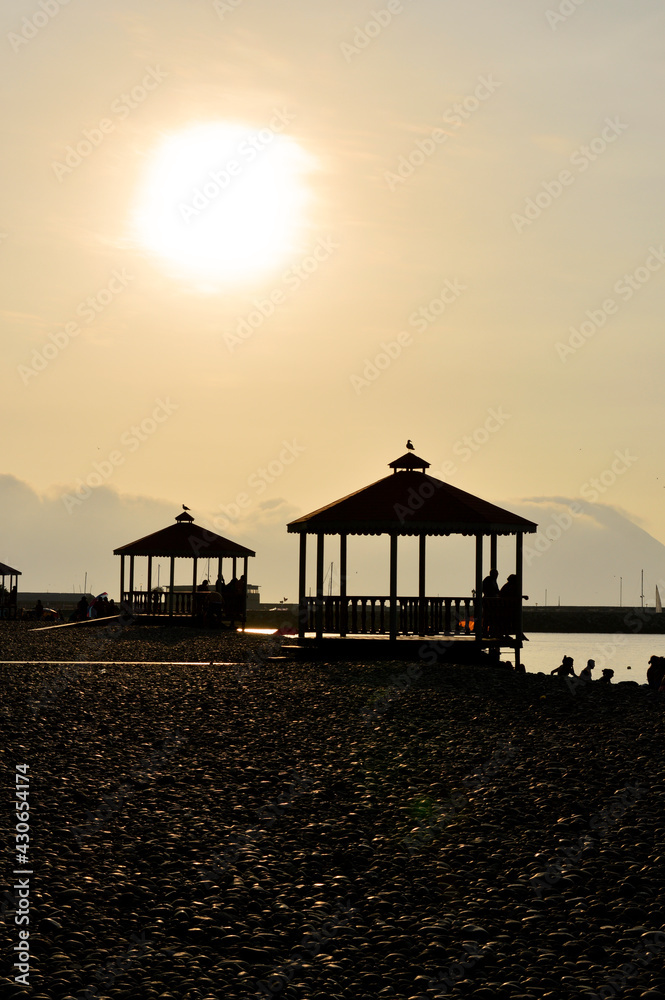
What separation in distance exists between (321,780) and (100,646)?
48.9ft

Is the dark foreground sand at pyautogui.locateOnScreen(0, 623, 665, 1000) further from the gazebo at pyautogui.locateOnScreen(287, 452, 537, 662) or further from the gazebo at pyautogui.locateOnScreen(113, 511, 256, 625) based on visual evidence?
the gazebo at pyautogui.locateOnScreen(113, 511, 256, 625)

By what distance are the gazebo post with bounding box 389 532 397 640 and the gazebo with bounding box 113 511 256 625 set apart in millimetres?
11984

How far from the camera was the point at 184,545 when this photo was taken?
31703mm

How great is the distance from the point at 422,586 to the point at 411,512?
306cm

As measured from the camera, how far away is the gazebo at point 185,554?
104ft

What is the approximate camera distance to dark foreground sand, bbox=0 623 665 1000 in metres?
4.77

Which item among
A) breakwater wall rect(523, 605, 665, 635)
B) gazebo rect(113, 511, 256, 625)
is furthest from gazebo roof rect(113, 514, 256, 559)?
breakwater wall rect(523, 605, 665, 635)

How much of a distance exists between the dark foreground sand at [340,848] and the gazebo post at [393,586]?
6579 millimetres

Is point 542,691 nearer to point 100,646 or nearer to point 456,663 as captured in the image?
point 456,663

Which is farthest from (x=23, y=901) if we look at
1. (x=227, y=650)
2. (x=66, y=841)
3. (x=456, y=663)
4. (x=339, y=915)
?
(x=227, y=650)

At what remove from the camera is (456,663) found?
19.1 meters

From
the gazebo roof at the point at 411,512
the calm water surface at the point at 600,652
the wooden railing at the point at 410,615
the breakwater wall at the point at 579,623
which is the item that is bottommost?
the calm water surface at the point at 600,652

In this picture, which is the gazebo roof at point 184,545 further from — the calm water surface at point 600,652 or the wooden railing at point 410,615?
the calm water surface at point 600,652

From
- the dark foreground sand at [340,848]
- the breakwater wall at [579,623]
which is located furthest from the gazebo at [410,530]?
the breakwater wall at [579,623]
